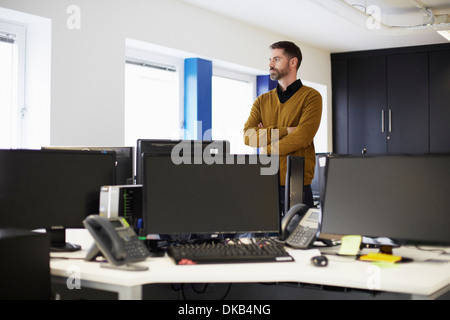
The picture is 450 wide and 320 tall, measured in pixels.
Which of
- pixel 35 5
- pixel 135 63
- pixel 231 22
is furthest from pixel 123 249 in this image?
pixel 231 22

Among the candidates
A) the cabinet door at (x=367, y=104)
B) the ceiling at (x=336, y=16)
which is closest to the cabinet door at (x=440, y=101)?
the ceiling at (x=336, y=16)

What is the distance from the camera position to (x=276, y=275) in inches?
68.1

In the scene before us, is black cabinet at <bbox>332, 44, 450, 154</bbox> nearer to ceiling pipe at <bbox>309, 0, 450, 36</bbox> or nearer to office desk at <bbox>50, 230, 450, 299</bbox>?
ceiling pipe at <bbox>309, 0, 450, 36</bbox>

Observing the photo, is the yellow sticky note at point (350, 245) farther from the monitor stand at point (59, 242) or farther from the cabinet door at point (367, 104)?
the cabinet door at point (367, 104)

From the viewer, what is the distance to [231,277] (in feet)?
5.61

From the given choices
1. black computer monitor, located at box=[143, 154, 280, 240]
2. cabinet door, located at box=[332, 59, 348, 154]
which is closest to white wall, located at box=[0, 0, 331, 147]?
black computer monitor, located at box=[143, 154, 280, 240]

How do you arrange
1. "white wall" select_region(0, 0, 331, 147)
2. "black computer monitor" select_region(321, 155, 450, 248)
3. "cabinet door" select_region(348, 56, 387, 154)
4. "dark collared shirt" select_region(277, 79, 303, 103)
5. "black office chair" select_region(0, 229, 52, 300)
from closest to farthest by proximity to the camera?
1. "black office chair" select_region(0, 229, 52, 300)
2. "black computer monitor" select_region(321, 155, 450, 248)
3. "dark collared shirt" select_region(277, 79, 303, 103)
4. "white wall" select_region(0, 0, 331, 147)
5. "cabinet door" select_region(348, 56, 387, 154)

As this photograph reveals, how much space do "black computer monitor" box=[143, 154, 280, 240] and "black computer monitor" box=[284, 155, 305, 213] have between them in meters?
0.28

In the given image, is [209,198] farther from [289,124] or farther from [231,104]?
[231,104]

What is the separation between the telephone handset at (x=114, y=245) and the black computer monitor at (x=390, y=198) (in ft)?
2.42

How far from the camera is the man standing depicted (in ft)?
9.45

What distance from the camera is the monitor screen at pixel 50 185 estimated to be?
6.72 feet

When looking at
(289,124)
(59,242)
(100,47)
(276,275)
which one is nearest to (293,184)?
(289,124)
